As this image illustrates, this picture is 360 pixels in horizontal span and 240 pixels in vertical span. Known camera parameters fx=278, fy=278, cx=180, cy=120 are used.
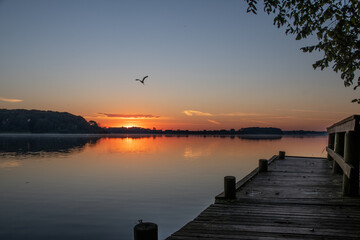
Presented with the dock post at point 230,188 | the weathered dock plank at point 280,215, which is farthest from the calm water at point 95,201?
the weathered dock plank at point 280,215

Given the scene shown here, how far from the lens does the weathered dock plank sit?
5.43 meters

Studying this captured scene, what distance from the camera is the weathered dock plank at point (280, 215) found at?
5430mm

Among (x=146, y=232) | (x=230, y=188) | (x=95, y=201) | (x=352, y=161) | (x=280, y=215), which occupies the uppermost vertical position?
(x=352, y=161)

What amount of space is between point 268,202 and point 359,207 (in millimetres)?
2266

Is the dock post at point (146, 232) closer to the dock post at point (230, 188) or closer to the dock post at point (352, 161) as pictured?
the dock post at point (230, 188)

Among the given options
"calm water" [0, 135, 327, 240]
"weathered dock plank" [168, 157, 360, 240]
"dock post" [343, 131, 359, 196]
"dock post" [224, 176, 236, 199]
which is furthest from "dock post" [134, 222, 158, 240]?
"calm water" [0, 135, 327, 240]

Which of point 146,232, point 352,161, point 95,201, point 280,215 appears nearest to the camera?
point 146,232

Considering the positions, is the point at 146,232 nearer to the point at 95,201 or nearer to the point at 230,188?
the point at 230,188

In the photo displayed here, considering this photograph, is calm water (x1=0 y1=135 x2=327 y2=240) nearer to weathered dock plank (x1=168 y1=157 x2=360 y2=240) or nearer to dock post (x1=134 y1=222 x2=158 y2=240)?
weathered dock plank (x1=168 y1=157 x2=360 y2=240)

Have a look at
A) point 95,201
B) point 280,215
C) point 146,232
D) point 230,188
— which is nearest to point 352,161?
point 280,215

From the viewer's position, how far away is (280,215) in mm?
6707

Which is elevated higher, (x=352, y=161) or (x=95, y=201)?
(x=352, y=161)

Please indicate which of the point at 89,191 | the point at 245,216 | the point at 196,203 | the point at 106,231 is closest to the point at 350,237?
the point at 245,216

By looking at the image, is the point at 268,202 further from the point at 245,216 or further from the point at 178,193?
the point at 178,193
